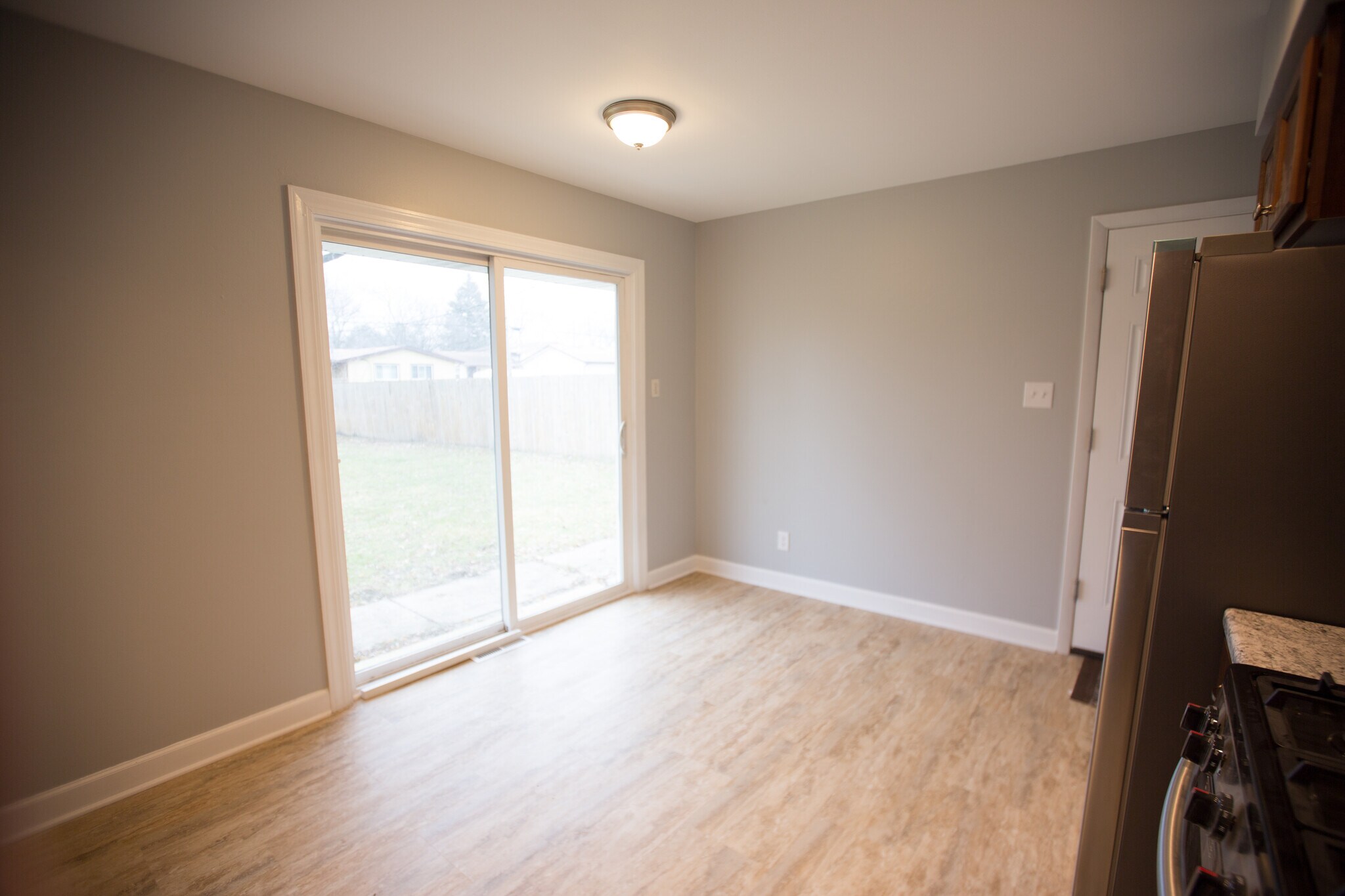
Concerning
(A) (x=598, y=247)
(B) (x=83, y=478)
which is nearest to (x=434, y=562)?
(B) (x=83, y=478)

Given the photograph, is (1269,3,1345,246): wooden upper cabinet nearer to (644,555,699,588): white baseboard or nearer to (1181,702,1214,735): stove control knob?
(1181,702,1214,735): stove control knob

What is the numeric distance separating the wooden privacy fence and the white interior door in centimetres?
260

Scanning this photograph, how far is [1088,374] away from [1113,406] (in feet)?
0.61

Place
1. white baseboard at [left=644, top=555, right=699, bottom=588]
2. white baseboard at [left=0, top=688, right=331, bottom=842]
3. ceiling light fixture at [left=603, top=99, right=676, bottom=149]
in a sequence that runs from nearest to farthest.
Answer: white baseboard at [left=0, top=688, right=331, bottom=842] < ceiling light fixture at [left=603, top=99, right=676, bottom=149] < white baseboard at [left=644, top=555, right=699, bottom=588]

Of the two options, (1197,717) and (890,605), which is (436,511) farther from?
(1197,717)

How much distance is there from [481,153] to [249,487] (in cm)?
178

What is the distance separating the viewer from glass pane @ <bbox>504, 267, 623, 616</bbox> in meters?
3.19

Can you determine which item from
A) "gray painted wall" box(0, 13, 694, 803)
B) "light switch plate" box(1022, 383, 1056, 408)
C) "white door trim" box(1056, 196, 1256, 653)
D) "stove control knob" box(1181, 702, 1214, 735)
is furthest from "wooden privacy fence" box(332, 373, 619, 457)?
"stove control knob" box(1181, 702, 1214, 735)

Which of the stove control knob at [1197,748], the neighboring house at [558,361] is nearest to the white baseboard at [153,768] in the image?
the neighboring house at [558,361]

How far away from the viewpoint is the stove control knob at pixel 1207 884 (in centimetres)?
77

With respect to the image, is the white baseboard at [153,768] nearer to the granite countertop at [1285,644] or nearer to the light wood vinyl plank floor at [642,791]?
the light wood vinyl plank floor at [642,791]

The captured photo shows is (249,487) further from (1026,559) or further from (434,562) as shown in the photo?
(1026,559)

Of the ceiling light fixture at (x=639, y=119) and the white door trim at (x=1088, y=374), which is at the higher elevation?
the ceiling light fixture at (x=639, y=119)

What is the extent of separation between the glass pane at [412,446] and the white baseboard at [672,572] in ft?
3.81
